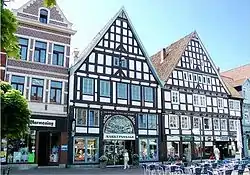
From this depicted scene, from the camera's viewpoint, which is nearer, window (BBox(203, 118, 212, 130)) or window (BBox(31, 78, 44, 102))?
window (BBox(31, 78, 44, 102))

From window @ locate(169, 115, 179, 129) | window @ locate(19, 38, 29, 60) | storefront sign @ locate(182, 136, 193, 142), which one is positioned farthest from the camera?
storefront sign @ locate(182, 136, 193, 142)

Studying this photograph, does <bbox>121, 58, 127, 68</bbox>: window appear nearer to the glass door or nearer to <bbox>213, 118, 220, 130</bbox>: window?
the glass door

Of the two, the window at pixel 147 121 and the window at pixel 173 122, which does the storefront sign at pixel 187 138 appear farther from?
the window at pixel 147 121

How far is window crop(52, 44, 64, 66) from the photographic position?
80.9 feet

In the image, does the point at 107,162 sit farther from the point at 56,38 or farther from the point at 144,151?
the point at 56,38

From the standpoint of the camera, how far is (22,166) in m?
21.9

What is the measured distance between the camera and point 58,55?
24906 mm

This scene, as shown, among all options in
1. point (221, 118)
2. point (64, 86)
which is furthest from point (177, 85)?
point (64, 86)

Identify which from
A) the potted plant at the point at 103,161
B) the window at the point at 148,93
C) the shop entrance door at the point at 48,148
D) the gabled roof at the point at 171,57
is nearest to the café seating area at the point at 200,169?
the potted plant at the point at 103,161

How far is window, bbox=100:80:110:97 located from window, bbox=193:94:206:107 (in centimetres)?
1065

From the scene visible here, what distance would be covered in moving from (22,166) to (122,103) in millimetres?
9831

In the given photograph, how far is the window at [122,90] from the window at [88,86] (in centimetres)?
263

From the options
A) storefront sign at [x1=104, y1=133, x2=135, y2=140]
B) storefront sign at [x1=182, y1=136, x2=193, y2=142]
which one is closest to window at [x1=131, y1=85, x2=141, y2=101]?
storefront sign at [x1=104, y1=133, x2=135, y2=140]

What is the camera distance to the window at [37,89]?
23.2 meters
